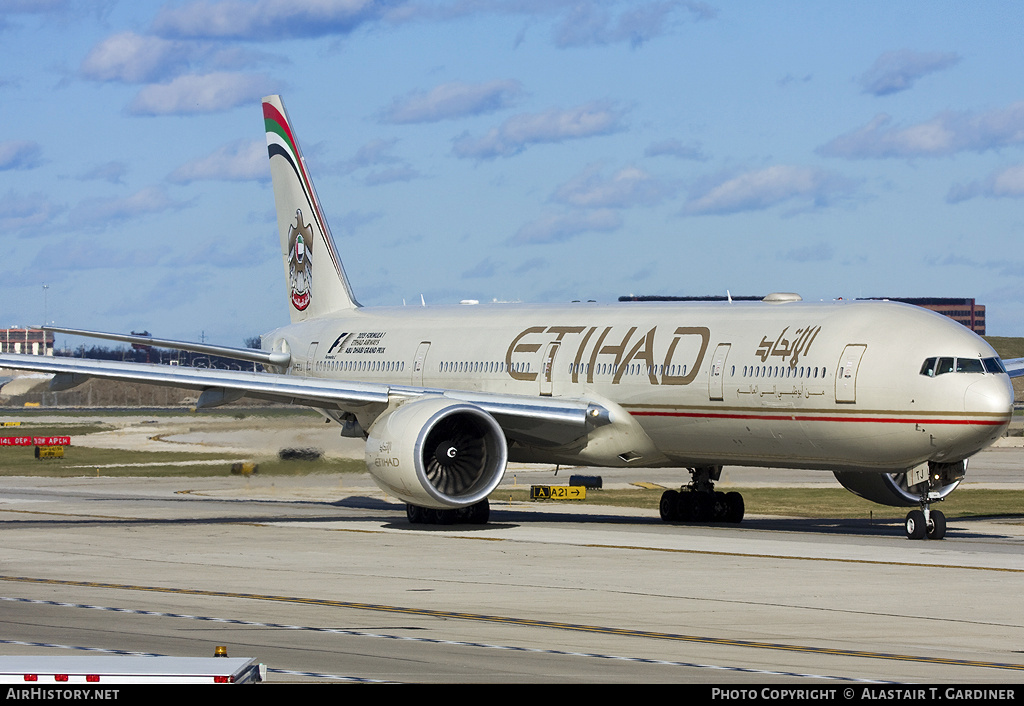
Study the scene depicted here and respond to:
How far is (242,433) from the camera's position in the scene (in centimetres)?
4078

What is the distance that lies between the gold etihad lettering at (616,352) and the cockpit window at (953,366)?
488cm

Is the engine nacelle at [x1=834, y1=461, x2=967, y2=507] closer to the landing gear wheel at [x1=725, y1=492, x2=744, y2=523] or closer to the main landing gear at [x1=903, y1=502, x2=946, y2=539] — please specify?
the main landing gear at [x1=903, y1=502, x2=946, y2=539]

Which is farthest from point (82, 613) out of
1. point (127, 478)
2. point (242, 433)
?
point (127, 478)

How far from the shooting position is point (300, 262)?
42656 mm

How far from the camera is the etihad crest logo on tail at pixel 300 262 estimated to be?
1661 inches

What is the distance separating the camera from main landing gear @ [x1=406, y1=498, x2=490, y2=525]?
31.2 m

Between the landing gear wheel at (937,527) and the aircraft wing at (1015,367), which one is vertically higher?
the aircraft wing at (1015,367)

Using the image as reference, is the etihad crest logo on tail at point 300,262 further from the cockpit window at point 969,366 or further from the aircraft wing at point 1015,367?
the cockpit window at point 969,366

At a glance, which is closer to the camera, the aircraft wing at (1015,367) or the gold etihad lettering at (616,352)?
the gold etihad lettering at (616,352)

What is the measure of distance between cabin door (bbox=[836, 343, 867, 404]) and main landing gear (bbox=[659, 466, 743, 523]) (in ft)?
20.1

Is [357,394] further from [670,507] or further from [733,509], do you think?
[733,509]

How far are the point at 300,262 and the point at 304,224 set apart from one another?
1199 mm

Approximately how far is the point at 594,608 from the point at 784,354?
11.2 m

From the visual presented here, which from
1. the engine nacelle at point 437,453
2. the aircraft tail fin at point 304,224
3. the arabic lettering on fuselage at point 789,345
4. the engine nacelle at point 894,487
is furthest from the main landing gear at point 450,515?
the aircraft tail fin at point 304,224
